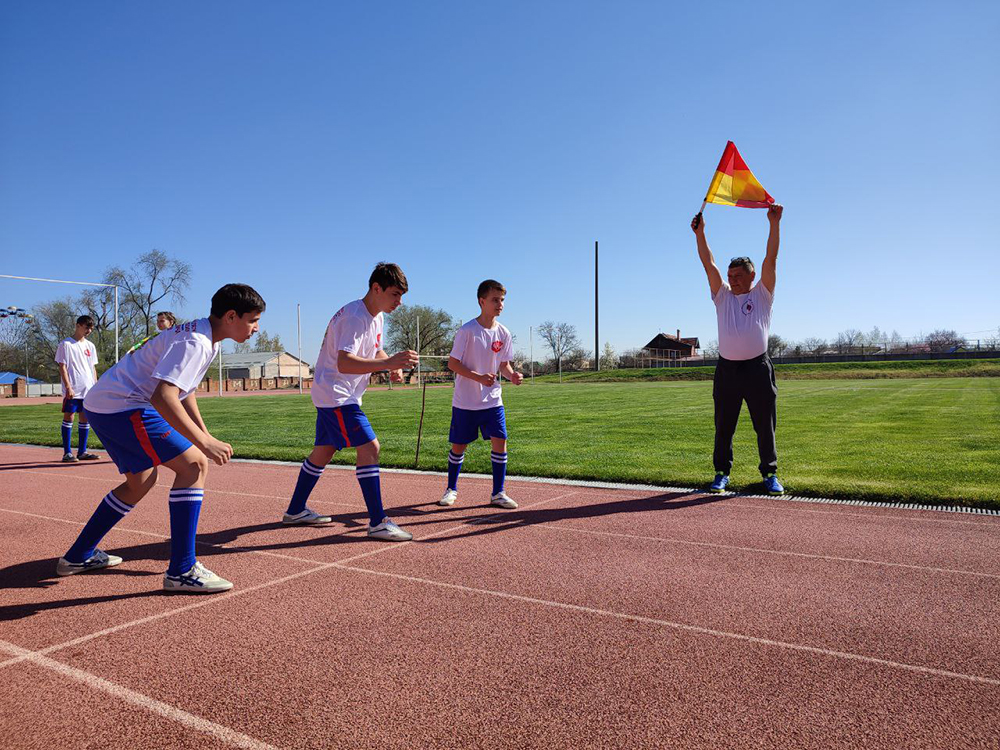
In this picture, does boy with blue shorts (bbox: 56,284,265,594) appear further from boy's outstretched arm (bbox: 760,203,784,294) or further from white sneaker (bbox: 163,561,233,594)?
boy's outstretched arm (bbox: 760,203,784,294)

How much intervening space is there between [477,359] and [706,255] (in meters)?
2.84

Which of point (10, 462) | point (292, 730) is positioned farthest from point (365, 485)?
point (10, 462)

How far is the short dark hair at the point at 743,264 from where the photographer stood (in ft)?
23.0

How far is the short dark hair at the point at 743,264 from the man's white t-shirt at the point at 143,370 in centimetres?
529

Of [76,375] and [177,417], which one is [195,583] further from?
A: [76,375]

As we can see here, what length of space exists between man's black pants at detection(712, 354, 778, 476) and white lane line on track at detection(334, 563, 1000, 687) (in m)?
3.95

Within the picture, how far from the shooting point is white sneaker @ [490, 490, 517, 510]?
6453 millimetres

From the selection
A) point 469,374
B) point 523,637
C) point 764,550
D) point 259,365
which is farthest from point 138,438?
point 259,365

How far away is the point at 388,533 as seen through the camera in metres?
5.17

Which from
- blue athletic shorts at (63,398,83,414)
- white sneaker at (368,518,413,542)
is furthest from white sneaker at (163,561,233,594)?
blue athletic shorts at (63,398,83,414)

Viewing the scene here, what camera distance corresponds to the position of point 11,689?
2781 mm

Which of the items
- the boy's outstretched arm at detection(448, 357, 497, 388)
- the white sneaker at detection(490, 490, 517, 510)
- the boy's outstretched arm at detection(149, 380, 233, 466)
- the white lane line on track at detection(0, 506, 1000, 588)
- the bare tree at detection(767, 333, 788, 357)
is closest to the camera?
the boy's outstretched arm at detection(149, 380, 233, 466)

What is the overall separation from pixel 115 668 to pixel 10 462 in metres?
9.63

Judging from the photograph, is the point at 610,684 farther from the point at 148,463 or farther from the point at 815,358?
the point at 815,358
